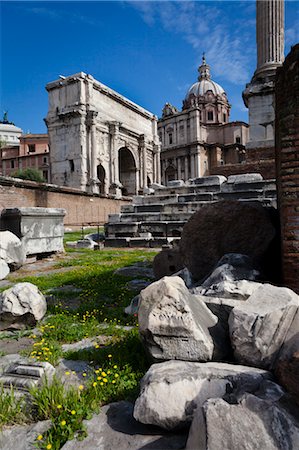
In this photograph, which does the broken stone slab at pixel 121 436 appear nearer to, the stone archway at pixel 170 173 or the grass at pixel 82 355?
the grass at pixel 82 355

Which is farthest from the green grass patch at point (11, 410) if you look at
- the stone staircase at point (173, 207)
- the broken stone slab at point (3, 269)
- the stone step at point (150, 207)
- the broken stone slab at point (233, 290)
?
the stone step at point (150, 207)

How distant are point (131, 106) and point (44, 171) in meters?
19.4

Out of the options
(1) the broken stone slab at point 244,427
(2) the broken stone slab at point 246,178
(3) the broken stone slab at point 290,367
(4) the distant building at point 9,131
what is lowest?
(1) the broken stone slab at point 244,427

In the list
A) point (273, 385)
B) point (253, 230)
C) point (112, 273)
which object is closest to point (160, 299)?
point (273, 385)

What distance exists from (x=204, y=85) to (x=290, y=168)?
5782 centimetres

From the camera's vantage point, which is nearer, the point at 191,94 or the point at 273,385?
the point at 273,385

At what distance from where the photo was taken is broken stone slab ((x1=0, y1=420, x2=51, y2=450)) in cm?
161

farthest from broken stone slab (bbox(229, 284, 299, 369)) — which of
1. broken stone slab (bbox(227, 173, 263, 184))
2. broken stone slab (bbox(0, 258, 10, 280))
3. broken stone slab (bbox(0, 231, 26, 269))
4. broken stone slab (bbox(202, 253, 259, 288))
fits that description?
broken stone slab (bbox(227, 173, 263, 184))

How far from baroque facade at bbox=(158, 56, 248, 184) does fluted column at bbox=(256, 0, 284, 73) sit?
98.9 feet

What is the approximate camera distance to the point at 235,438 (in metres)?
1.34

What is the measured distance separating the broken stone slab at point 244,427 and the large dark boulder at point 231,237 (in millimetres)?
2138

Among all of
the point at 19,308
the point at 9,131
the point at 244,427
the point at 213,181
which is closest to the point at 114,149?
the point at 213,181

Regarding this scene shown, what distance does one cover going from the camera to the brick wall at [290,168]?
2955 mm

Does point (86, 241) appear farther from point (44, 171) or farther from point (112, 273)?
point (44, 171)
